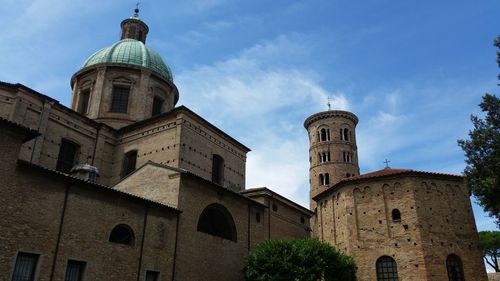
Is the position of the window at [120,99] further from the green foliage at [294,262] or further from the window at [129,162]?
the green foliage at [294,262]

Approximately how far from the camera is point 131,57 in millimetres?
27188

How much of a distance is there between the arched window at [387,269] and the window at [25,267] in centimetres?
1525

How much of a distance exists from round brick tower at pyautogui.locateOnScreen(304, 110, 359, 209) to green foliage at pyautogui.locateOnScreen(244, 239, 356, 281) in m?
26.0

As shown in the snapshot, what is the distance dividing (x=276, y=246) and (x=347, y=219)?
18.5 ft

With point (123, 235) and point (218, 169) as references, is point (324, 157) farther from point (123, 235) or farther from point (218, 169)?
point (123, 235)

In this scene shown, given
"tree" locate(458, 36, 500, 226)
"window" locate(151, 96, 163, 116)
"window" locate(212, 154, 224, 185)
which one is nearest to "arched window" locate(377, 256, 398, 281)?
"tree" locate(458, 36, 500, 226)

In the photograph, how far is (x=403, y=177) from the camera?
21.1 m

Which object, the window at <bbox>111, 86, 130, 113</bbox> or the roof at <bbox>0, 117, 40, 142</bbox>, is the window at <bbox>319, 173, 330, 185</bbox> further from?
the roof at <bbox>0, 117, 40, 142</bbox>

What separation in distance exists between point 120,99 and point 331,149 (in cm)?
2661

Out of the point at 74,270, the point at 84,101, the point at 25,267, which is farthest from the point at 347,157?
the point at 25,267

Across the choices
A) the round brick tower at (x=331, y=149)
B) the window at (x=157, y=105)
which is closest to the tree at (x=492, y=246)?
the round brick tower at (x=331, y=149)

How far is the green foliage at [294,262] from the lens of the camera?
55.7 ft

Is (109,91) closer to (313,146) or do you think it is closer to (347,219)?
(347,219)

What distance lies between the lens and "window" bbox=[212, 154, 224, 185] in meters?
24.1
